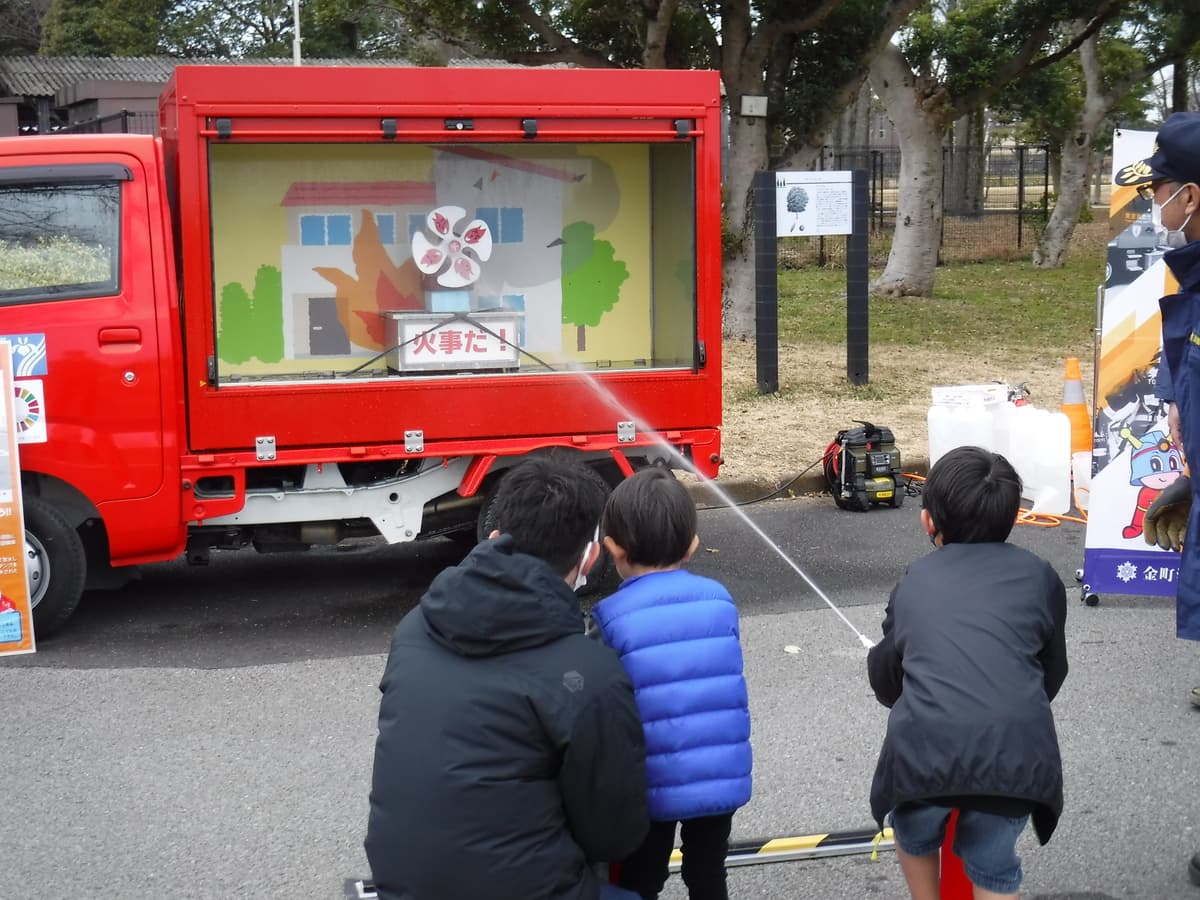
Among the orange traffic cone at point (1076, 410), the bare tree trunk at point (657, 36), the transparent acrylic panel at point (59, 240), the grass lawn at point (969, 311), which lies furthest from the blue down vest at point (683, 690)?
the grass lawn at point (969, 311)

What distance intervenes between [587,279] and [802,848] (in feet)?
13.6

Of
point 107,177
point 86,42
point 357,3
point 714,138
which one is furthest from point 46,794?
point 86,42

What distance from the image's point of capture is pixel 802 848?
3982 millimetres

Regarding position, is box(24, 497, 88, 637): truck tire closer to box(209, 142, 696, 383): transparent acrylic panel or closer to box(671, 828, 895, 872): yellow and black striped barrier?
box(209, 142, 696, 383): transparent acrylic panel

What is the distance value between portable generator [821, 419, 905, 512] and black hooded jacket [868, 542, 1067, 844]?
5567 millimetres

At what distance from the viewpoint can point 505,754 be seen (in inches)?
97.5

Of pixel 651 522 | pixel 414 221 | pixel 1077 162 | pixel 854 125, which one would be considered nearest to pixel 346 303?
pixel 414 221

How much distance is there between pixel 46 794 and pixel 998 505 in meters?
3.30

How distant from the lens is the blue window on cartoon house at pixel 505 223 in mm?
7316

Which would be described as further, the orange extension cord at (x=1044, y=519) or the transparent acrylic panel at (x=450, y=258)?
the orange extension cord at (x=1044, y=519)

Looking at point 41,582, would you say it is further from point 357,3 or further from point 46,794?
point 357,3

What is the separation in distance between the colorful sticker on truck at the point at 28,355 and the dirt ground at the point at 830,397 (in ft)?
14.8

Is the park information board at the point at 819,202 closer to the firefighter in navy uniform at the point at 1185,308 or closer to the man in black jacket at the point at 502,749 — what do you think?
the firefighter in navy uniform at the point at 1185,308

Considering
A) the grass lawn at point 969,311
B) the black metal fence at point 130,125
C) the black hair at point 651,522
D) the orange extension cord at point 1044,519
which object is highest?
the black metal fence at point 130,125
